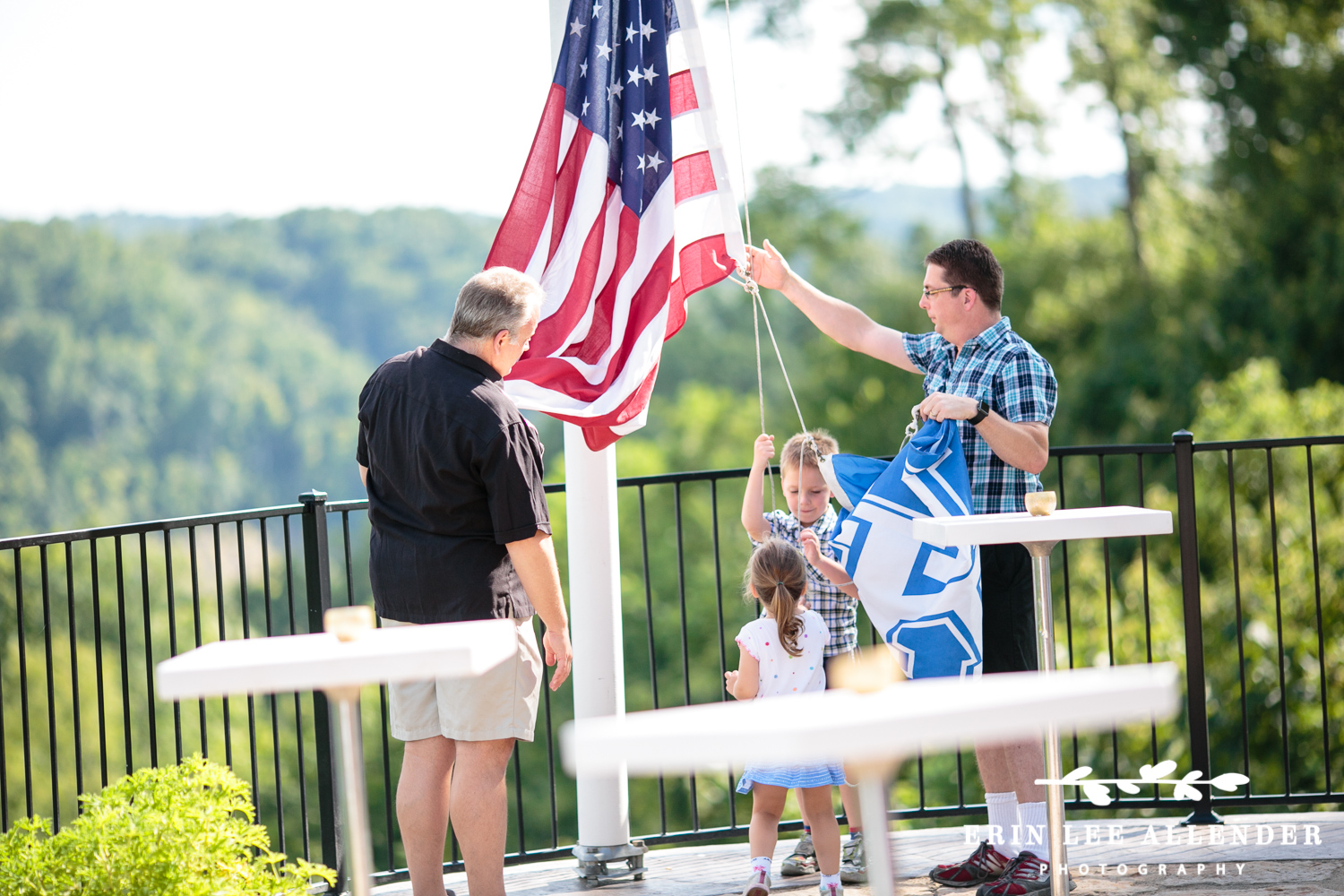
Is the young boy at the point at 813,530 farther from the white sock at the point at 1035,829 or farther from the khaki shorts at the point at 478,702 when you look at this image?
the khaki shorts at the point at 478,702

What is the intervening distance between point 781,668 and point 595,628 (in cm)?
66

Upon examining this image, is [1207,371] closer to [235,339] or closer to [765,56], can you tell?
[765,56]

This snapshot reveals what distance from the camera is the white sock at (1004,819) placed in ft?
10.0

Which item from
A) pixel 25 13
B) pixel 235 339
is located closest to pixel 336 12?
pixel 25 13

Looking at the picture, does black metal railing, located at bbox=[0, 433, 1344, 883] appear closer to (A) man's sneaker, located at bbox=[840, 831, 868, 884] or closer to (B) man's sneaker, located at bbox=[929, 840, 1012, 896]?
(A) man's sneaker, located at bbox=[840, 831, 868, 884]

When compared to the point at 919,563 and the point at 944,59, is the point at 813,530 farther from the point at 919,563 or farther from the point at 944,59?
the point at 944,59

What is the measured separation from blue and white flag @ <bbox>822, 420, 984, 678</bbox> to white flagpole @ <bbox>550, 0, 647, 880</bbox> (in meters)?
0.71

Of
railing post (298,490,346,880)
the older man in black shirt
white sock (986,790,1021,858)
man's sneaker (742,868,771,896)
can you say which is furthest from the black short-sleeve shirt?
white sock (986,790,1021,858)

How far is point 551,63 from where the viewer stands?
3412mm

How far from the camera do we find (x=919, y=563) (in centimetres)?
299

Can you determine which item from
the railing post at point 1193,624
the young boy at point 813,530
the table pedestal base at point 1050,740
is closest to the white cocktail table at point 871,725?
the table pedestal base at point 1050,740

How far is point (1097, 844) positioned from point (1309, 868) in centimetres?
57

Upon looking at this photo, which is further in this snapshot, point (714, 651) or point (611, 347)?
point (714, 651)

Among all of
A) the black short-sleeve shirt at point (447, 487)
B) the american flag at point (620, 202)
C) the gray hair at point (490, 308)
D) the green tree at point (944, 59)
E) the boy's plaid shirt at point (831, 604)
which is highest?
the green tree at point (944, 59)
